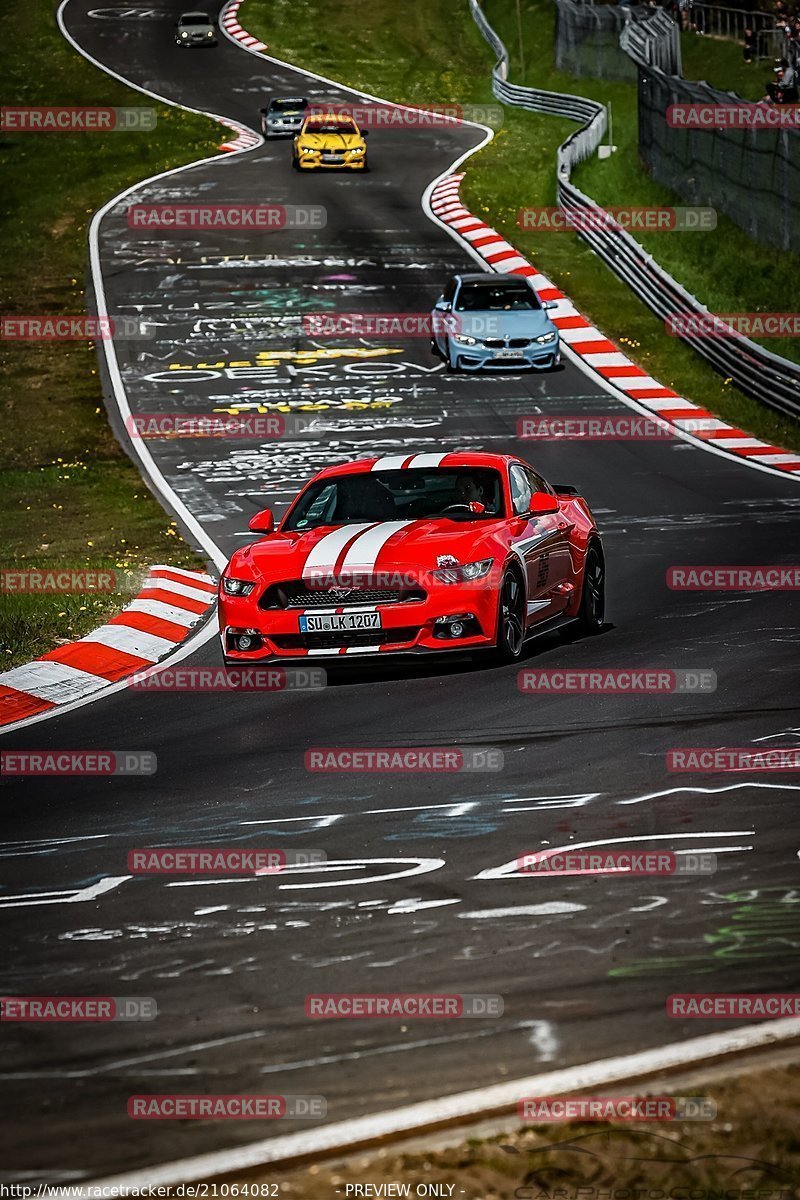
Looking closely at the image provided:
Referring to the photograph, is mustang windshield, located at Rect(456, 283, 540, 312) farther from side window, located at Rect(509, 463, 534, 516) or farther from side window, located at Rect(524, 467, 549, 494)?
side window, located at Rect(509, 463, 534, 516)

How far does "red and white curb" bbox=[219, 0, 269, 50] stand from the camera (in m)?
67.2

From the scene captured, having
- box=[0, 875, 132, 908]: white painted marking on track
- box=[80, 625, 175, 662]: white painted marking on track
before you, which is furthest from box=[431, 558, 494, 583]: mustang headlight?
box=[0, 875, 132, 908]: white painted marking on track

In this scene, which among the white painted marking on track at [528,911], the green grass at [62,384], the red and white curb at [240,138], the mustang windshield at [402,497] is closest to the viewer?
the white painted marking on track at [528,911]

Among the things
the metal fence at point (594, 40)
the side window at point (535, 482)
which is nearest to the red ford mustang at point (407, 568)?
the side window at point (535, 482)

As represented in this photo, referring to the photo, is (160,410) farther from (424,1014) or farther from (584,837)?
(424,1014)

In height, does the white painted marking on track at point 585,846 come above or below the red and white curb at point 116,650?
above

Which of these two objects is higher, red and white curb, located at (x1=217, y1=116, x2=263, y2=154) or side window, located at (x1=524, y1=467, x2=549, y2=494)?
side window, located at (x1=524, y1=467, x2=549, y2=494)

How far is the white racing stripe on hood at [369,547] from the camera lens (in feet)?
38.9

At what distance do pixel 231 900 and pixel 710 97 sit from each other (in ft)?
93.4

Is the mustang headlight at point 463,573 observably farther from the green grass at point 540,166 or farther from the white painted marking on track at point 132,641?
the green grass at point 540,166

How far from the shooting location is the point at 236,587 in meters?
12.2

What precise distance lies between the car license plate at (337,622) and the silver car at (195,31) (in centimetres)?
5774

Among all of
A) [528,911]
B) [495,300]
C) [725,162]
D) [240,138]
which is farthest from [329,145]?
[528,911]

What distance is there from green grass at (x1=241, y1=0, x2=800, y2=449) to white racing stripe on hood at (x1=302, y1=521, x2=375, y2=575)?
41.1 feet
